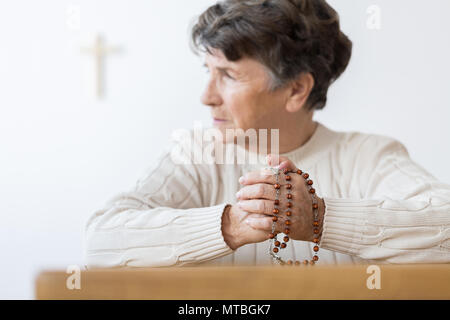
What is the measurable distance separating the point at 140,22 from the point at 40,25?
18.1 inches

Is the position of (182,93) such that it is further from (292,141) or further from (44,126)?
(292,141)

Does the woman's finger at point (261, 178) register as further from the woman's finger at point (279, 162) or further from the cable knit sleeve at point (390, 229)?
the cable knit sleeve at point (390, 229)

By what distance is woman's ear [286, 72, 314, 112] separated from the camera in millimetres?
1279

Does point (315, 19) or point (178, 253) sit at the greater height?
point (315, 19)

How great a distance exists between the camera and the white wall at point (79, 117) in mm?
2186

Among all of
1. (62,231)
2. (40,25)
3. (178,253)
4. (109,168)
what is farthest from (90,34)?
(178,253)

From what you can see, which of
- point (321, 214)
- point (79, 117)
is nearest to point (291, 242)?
point (321, 214)

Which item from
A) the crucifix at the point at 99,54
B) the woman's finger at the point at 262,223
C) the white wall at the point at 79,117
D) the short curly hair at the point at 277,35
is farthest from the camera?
the crucifix at the point at 99,54

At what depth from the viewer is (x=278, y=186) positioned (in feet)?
3.04

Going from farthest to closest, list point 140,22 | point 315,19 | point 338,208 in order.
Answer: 1. point 140,22
2. point 315,19
3. point 338,208

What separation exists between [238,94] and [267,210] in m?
0.38

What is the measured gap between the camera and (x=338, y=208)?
0.98 m

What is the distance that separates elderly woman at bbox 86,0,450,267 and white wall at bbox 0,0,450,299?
766 millimetres

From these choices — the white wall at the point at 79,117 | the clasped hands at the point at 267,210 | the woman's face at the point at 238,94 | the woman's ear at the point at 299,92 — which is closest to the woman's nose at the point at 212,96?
the woman's face at the point at 238,94
